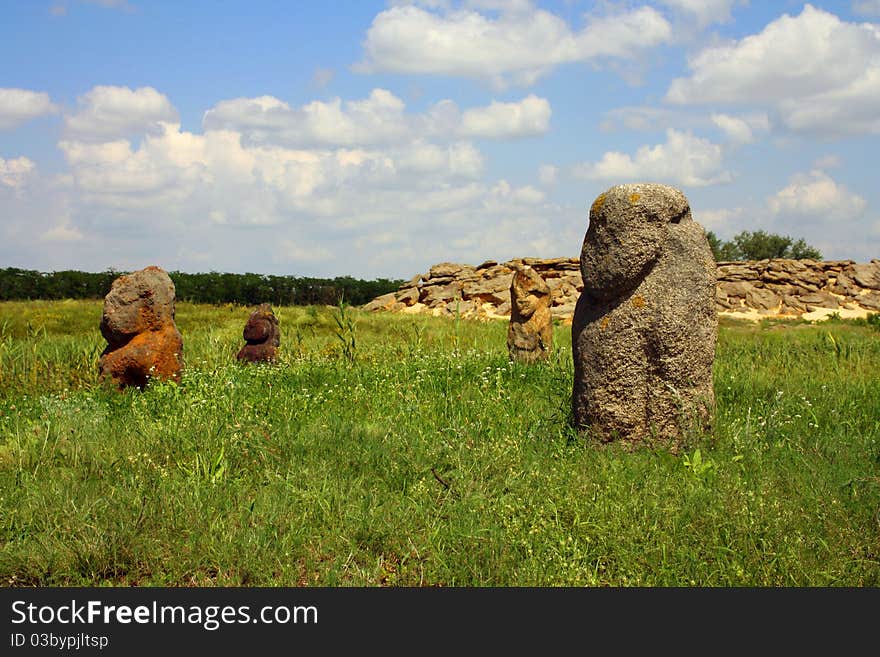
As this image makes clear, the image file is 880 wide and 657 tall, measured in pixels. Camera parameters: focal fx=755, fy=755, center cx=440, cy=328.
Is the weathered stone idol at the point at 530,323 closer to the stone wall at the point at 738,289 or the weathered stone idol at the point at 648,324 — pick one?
the weathered stone idol at the point at 648,324

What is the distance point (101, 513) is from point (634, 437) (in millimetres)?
4299

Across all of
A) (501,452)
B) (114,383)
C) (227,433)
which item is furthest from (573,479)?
(114,383)

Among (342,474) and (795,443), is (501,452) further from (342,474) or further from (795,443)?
(795,443)

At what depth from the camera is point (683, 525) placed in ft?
16.2

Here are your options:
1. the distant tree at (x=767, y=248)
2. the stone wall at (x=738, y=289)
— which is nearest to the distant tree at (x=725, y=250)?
the distant tree at (x=767, y=248)

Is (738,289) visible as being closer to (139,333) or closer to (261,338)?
(261,338)

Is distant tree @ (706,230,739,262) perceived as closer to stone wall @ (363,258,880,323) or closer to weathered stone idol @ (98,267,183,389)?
stone wall @ (363,258,880,323)

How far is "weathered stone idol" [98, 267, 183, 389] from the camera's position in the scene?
9.59 meters

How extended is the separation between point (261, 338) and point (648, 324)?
6866 millimetres

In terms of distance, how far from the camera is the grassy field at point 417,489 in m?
4.55

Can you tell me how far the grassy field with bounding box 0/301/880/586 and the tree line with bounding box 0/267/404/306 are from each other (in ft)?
63.2

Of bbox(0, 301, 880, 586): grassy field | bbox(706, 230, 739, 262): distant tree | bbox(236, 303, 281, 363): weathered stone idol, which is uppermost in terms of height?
bbox(706, 230, 739, 262): distant tree

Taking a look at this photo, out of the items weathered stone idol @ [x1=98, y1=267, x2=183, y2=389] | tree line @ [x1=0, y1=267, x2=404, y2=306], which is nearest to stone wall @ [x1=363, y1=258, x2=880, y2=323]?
tree line @ [x1=0, y1=267, x2=404, y2=306]

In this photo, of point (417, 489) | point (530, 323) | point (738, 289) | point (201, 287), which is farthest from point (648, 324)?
point (201, 287)
